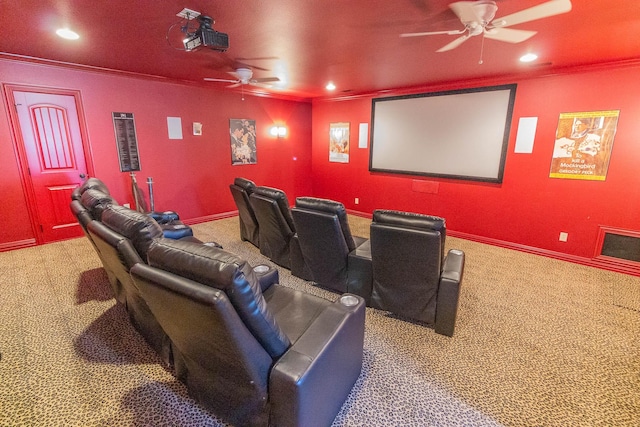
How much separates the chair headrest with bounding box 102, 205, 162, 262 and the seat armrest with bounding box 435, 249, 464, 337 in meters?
2.09

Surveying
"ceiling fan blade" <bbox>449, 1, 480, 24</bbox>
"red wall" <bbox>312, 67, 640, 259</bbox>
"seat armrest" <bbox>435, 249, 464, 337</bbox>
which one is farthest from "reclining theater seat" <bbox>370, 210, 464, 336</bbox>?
"red wall" <bbox>312, 67, 640, 259</bbox>

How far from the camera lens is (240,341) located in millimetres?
1093

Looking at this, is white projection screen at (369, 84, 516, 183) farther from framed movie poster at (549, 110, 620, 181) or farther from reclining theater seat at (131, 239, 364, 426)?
reclining theater seat at (131, 239, 364, 426)

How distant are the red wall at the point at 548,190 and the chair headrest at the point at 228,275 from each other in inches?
172

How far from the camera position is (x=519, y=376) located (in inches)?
76.8

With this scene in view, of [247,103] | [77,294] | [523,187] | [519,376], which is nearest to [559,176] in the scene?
[523,187]

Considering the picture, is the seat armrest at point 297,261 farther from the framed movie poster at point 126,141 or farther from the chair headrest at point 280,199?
the framed movie poster at point 126,141

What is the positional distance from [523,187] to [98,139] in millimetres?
6311

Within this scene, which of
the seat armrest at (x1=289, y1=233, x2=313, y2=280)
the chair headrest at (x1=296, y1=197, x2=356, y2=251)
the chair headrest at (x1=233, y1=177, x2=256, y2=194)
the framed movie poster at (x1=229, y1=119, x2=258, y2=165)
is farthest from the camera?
the framed movie poster at (x1=229, y1=119, x2=258, y2=165)

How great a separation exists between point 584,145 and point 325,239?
3.62 metres

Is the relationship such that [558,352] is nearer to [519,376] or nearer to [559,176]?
[519,376]

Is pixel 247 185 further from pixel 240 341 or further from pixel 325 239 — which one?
pixel 240 341

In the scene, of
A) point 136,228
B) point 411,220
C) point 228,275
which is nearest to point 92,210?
point 136,228

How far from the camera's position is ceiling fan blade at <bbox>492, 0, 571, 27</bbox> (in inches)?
69.7
